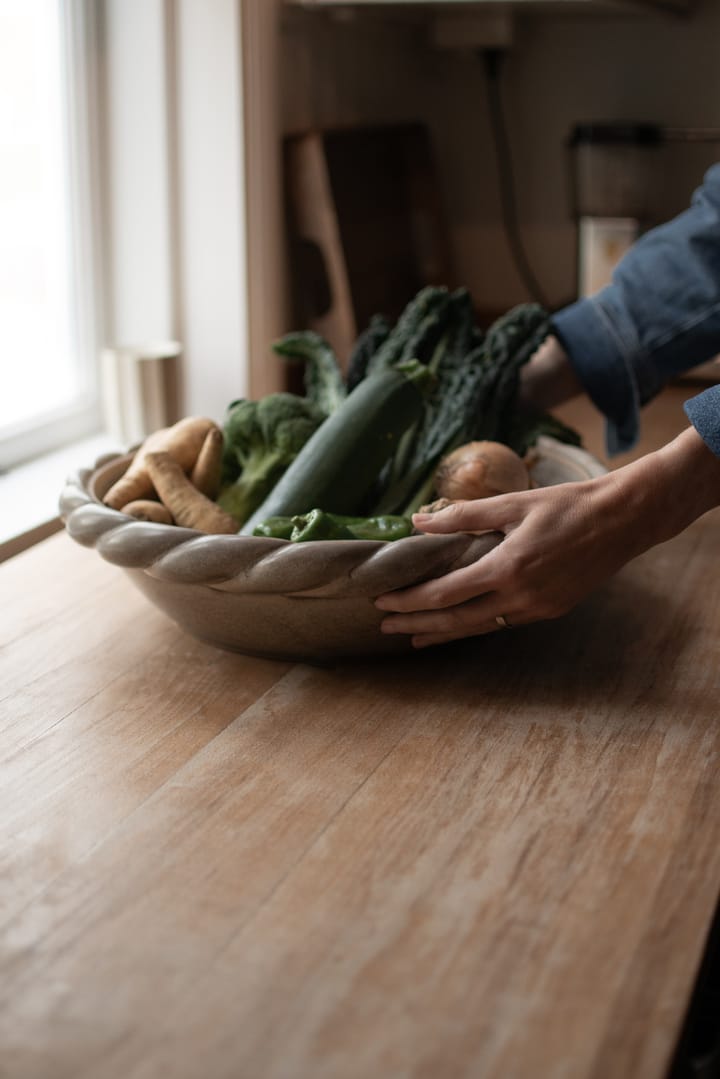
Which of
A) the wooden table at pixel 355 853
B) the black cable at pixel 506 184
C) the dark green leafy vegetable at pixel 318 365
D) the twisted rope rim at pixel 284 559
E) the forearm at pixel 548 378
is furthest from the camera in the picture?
the black cable at pixel 506 184

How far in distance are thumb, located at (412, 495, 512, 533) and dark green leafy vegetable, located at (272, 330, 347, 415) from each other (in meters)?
0.28

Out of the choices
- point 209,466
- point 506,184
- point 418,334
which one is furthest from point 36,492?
point 506,184

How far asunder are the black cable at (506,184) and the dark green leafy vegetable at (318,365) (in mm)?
1083

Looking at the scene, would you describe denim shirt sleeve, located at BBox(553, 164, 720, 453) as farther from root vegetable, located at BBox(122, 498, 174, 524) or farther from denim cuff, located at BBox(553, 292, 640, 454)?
root vegetable, located at BBox(122, 498, 174, 524)

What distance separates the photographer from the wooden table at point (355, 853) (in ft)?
1.71

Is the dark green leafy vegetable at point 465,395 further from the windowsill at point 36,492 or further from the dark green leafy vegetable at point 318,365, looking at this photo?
the windowsill at point 36,492

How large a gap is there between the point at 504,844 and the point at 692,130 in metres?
1.55

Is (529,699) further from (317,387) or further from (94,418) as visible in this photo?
(94,418)

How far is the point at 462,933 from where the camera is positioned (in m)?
0.59

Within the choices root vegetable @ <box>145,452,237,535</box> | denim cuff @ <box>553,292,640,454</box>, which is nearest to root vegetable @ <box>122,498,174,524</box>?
root vegetable @ <box>145,452,237,535</box>

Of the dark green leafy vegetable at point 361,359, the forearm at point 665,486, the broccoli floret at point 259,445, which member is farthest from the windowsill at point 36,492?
the forearm at point 665,486

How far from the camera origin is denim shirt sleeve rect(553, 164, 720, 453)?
49.1 inches

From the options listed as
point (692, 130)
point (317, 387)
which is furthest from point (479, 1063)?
point (692, 130)

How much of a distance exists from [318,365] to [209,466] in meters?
0.18
